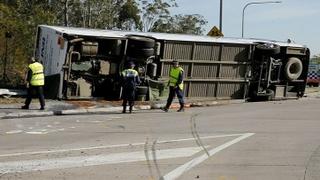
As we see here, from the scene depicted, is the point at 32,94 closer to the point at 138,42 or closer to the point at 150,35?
the point at 138,42

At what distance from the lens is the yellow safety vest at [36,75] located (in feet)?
61.5

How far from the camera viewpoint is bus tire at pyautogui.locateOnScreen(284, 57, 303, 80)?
2647cm

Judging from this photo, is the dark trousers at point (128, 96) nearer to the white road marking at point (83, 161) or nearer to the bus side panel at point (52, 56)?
the bus side panel at point (52, 56)

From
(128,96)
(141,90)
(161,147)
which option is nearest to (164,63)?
(141,90)

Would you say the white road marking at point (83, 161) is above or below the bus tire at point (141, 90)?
above

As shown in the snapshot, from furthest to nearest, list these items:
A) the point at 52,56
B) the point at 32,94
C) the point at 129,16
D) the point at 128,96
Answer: the point at 129,16 < the point at 52,56 < the point at 128,96 < the point at 32,94

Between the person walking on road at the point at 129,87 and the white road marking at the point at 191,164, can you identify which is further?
the person walking on road at the point at 129,87

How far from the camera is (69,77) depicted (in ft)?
68.1

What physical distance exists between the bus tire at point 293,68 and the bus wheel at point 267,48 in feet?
3.55

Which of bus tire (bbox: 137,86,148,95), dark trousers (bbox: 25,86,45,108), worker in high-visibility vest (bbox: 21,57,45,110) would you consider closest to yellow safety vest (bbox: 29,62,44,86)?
worker in high-visibility vest (bbox: 21,57,45,110)

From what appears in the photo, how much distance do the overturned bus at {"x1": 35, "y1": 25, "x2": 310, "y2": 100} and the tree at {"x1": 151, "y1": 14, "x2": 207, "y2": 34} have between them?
122ft

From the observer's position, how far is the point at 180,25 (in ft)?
229

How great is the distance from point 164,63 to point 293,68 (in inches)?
265

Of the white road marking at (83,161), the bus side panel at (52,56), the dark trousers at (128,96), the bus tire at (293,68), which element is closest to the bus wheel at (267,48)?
the bus tire at (293,68)
